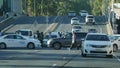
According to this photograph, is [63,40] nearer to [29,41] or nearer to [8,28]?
[29,41]

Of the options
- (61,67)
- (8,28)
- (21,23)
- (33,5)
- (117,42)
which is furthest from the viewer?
(33,5)

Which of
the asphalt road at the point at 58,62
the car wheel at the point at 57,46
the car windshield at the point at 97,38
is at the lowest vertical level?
the car wheel at the point at 57,46

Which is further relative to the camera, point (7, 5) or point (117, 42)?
point (7, 5)

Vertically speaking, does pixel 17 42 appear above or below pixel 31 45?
above

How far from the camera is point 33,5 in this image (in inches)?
6929

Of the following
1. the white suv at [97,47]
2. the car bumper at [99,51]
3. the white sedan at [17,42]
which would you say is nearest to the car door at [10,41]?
the white sedan at [17,42]

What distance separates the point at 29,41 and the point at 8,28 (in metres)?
46.2

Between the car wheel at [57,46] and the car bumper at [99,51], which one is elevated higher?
the car bumper at [99,51]

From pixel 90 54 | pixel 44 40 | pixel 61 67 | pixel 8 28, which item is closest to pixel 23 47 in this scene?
pixel 44 40

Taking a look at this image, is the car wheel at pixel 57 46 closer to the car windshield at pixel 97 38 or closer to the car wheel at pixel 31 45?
the car wheel at pixel 31 45

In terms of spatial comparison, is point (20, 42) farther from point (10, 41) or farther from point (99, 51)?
point (99, 51)

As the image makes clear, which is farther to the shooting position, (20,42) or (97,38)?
(20,42)

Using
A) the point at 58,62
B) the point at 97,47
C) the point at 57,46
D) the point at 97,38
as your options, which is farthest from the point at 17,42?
the point at 58,62

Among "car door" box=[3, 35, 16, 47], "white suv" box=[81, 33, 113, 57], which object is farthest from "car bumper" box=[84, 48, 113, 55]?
"car door" box=[3, 35, 16, 47]
